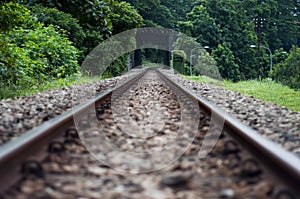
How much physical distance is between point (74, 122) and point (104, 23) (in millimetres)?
11767

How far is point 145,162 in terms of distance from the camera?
8.50 ft

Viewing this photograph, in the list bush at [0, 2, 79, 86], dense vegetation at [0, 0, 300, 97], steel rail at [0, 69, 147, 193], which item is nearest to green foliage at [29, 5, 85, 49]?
dense vegetation at [0, 0, 300, 97]

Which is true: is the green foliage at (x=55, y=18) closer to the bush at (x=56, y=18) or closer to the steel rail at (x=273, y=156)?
the bush at (x=56, y=18)

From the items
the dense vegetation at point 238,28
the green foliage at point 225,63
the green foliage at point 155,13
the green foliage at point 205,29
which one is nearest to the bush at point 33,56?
the dense vegetation at point 238,28

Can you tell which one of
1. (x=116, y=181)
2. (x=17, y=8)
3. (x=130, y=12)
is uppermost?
(x=130, y=12)

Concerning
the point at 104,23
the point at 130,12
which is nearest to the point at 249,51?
the point at 130,12

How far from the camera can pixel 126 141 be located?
10.4 ft

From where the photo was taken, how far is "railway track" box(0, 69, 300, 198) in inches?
81.2

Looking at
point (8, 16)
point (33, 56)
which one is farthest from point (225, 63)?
point (8, 16)

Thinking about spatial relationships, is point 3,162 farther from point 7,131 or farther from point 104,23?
point 104,23

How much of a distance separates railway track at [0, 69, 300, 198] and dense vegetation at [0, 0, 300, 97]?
15.4 feet

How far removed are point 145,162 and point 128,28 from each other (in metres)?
20.8

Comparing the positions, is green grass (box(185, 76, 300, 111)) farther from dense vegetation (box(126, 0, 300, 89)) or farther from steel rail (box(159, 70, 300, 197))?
dense vegetation (box(126, 0, 300, 89))

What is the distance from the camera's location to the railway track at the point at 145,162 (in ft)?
6.77
